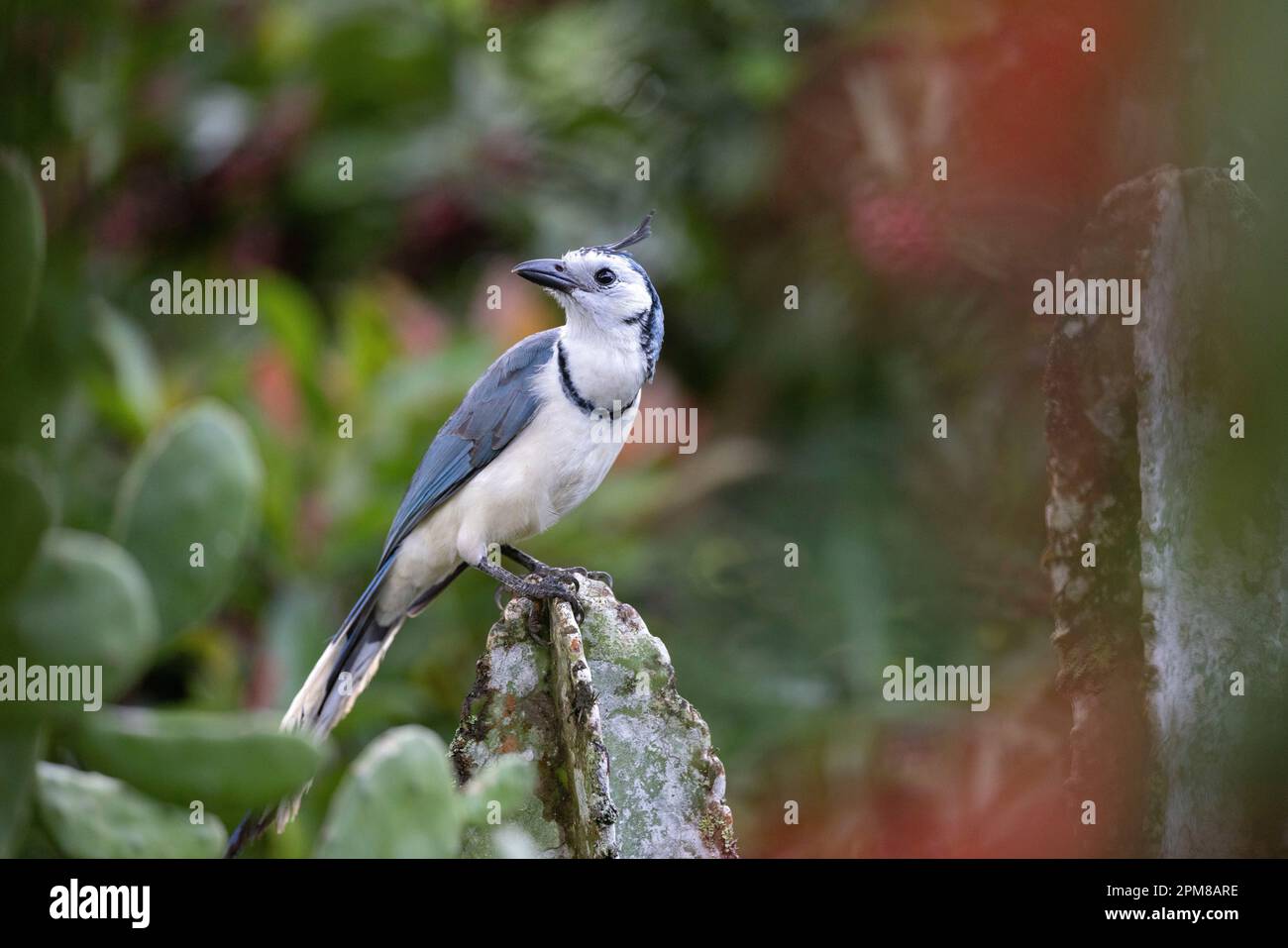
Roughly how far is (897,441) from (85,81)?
177 centimetres

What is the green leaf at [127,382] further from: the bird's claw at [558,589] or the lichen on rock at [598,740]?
the lichen on rock at [598,740]

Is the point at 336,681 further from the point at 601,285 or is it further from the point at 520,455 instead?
the point at 601,285

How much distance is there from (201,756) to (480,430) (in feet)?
3.76

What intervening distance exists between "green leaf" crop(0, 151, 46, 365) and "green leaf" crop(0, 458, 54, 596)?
133 millimetres

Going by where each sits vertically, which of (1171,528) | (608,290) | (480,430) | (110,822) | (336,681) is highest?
(608,290)

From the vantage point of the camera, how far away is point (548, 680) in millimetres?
1839

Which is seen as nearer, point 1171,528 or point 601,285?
point 1171,528

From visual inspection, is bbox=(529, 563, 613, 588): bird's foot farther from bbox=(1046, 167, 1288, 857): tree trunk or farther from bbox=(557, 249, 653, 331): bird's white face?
bbox=(1046, 167, 1288, 857): tree trunk

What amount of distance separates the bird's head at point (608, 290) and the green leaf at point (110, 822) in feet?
3.56

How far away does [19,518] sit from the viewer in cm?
126

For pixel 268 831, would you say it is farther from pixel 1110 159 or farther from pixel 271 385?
pixel 1110 159

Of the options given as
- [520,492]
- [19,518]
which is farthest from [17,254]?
[520,492]
